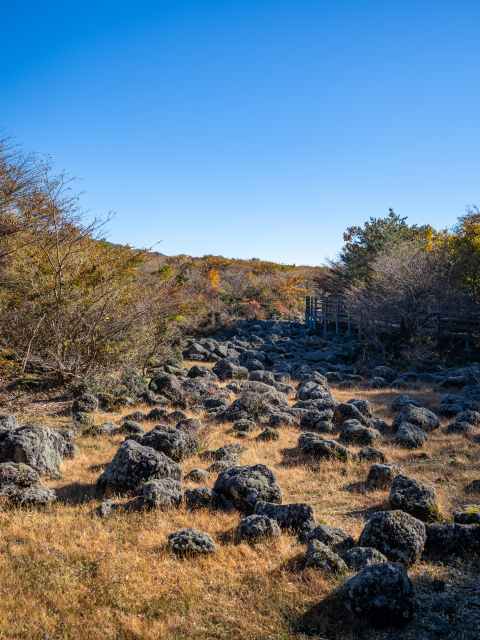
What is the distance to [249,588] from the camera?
4094 mm

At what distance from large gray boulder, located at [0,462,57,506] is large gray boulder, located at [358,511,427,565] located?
14.3ft

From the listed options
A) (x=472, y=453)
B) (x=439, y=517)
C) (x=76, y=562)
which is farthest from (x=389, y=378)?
(x=76, y=562)

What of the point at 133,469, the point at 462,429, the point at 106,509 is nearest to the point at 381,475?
the point at 462,429

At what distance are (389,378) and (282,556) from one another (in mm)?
12705

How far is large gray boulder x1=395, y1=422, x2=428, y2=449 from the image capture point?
8.79 m

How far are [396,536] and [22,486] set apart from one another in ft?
16.7

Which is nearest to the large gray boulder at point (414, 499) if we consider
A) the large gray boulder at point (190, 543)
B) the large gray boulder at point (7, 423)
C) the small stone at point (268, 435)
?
the large gray boulder at point (190, 543)

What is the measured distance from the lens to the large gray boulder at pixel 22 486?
5.75 m

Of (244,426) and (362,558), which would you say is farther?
(244,426)

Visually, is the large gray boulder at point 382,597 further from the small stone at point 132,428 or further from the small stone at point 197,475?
the small stone at point 132,428

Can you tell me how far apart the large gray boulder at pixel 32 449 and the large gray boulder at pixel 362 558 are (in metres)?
5.01

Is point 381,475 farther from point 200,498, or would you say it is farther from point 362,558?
point 200,498

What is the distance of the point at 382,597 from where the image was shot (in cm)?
358

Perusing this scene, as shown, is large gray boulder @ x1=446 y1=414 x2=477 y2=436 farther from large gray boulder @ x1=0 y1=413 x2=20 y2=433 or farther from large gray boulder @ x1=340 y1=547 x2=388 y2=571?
large gray boulder @ x1=0 y1=413 x2=20 y2=433
